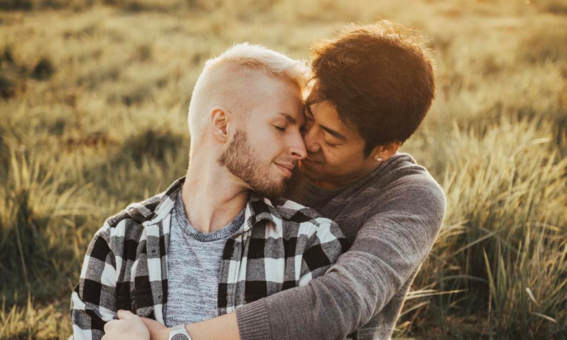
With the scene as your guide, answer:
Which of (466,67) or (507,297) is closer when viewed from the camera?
(507,297)

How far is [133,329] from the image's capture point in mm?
2010

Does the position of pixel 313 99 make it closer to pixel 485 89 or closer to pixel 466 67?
pixel 485 89

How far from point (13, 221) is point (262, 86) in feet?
7.75

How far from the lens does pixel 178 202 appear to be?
2.49 metres

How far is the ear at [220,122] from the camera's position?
8.08 ft

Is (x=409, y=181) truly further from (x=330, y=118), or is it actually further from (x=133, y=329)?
(x=133, y=329)

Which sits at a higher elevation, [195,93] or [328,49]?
[328,49]

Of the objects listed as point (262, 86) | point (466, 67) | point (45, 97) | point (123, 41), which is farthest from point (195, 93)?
point (123, 41)

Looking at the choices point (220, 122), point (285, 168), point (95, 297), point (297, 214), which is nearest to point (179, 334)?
point (95, 297)

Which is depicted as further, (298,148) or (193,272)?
(298,148)

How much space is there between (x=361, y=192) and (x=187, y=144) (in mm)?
3553

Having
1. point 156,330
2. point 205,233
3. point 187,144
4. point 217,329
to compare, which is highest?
point 205,233

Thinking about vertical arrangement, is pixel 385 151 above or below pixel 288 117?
below

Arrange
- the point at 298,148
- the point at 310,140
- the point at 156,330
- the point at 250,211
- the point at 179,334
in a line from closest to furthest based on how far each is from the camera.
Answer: the point at 179,334, the point at 156,330, the point at 250,211, the point at 298,148, the point at 310,140
